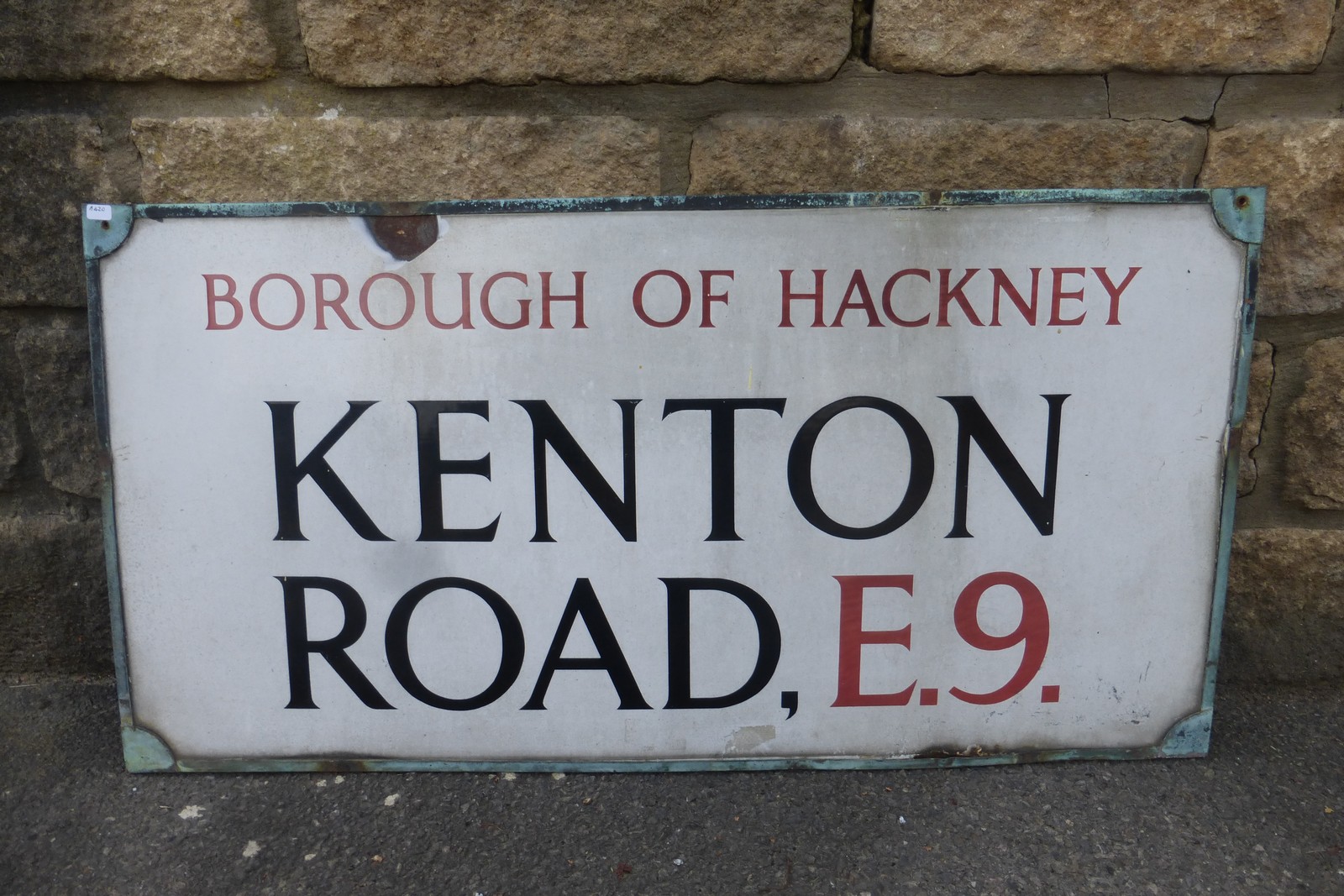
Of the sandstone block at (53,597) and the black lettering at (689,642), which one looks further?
the sandstone block at (53,597)

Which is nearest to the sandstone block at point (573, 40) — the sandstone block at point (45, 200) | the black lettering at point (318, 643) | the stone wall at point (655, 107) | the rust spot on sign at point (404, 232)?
the stone wall at point (655, 107)

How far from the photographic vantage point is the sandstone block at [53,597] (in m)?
1.21

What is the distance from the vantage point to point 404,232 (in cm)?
102

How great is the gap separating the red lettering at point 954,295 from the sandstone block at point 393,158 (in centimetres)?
35

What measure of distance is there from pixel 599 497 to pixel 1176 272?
680 mm

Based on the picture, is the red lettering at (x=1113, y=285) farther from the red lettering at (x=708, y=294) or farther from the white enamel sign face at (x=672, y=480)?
the red lettering at (x=708, y=294)

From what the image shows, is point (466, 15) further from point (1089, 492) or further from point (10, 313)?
point (1089, 492)

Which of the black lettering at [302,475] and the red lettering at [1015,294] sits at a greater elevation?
the red lettering at [1015,294]

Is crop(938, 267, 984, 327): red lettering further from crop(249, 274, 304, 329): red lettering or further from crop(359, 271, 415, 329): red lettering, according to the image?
crop(249, 274, 304, 329): red lettering

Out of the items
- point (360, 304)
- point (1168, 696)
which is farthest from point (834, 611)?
point (360, 304)

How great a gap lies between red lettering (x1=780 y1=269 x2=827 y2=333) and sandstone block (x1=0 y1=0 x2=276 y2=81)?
64cm

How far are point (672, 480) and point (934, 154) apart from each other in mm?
491

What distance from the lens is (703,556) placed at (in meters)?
1.08

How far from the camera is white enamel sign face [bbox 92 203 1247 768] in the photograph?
1.03m
